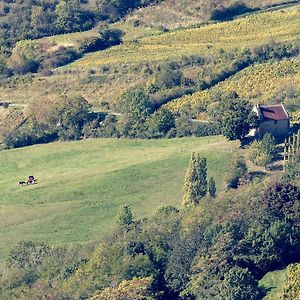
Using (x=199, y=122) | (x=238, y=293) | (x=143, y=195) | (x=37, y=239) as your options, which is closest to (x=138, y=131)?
(x=199, y=122)

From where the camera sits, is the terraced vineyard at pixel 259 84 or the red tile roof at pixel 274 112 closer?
the red tile roof at pixel 274 112

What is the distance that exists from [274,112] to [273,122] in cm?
118

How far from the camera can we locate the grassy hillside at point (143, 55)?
115m

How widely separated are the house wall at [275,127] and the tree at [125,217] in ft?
56.6

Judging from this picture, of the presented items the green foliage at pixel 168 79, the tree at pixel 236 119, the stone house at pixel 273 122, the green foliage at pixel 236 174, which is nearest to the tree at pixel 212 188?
the green foliage at pixel 236 174

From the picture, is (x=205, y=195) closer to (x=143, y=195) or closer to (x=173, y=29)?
(x=143, y=195)

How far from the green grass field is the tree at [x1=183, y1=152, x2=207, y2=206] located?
219 cm

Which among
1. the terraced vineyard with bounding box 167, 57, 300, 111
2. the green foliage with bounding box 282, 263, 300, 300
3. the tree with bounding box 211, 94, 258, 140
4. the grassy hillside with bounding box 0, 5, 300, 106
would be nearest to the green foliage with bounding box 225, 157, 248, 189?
the tree with bounding box 211, 94, 258, 140

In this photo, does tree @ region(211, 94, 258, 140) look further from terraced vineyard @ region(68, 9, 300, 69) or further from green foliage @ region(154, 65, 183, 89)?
terraced vineyard @ region(68, 9, 300, 69)

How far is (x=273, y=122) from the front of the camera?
93.8 meters

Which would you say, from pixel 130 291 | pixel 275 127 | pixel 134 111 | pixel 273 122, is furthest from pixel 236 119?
pixel 130 291

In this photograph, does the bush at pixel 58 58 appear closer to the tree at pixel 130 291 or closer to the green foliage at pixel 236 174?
the green foliage at pixel 236 174

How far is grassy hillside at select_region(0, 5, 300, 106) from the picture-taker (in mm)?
115312

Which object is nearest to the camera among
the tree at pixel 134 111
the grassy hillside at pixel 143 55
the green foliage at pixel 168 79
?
the tree at pixel 134 111
